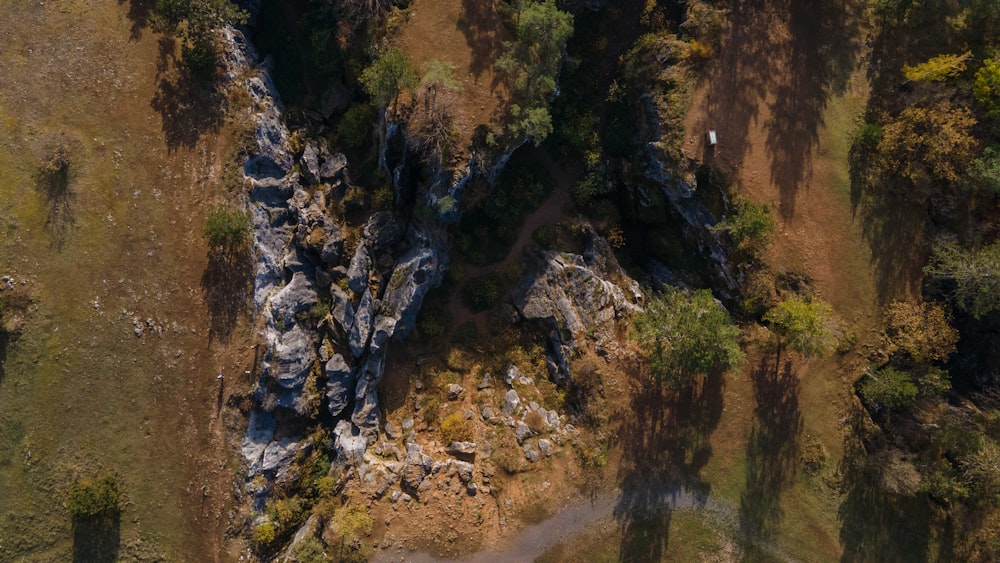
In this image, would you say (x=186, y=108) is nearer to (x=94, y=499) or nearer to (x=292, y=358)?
(x=292, y=358)

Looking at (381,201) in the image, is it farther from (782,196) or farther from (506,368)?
(782,196)

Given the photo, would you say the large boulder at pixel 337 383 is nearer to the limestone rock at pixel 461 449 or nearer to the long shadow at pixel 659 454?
the limestone rock at pixel 461 449

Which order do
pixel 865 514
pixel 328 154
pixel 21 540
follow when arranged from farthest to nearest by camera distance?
pixel 328 154 < pixel 865 514 < pixel 21 540

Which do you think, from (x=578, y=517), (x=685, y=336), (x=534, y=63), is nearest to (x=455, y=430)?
(x=578, y=517)

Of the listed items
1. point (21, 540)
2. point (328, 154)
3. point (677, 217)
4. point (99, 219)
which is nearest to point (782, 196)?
point (677, 217)

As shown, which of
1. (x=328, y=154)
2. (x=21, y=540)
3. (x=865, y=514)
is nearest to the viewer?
(x=21, y=540)

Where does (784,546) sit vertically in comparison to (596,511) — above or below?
below
